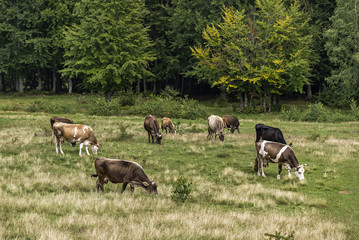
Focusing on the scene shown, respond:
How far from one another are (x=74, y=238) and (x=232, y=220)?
4219 millimetres

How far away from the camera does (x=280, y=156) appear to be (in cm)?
1634

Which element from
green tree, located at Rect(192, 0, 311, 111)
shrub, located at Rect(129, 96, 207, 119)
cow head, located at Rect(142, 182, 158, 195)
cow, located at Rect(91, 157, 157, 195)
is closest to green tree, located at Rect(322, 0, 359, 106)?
green tree, located at Rect(192, 0, 311, 111)

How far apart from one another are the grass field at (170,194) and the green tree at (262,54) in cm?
2055

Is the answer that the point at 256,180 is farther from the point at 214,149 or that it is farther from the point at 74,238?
the point at 74,238

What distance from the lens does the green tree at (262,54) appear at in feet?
148

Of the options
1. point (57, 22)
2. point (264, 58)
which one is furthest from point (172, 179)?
point (57, 22)

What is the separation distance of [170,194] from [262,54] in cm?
3714

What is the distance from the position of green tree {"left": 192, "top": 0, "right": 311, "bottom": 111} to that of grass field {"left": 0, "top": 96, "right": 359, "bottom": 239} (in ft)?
67.4

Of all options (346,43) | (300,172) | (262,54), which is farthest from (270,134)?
(346,43)

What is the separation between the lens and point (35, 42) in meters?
58.0

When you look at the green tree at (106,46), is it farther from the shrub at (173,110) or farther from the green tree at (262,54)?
the green tree at (262,54)

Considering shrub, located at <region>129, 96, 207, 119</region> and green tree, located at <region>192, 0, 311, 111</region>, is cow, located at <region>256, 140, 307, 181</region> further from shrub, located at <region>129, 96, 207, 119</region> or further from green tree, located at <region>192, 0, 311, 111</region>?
green tree, located at <region>192, 0, 311, 111</region>

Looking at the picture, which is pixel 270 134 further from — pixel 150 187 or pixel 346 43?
pixel 346 43

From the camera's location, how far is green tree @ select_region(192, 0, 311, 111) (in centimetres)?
4503
